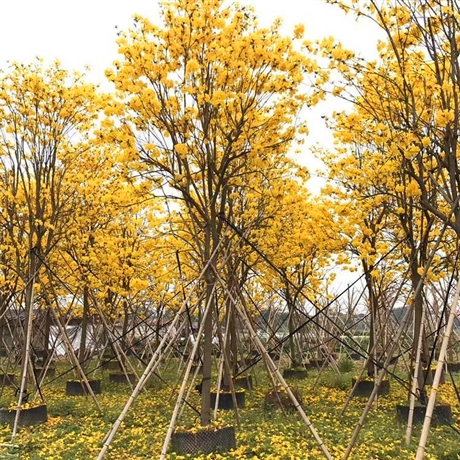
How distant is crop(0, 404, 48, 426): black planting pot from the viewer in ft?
24.6

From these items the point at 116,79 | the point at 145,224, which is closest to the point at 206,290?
the point at 116,79

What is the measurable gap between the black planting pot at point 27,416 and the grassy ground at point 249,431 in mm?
152

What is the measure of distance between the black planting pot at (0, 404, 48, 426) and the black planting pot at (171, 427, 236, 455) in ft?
9.61

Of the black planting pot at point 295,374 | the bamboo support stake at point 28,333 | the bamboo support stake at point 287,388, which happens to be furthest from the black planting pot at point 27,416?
the black planting pot at point 295,374

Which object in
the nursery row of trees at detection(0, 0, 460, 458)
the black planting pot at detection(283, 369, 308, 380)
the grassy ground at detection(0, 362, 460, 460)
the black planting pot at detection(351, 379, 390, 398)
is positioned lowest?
the grassy ground at detection(0, 362, 460, 460)

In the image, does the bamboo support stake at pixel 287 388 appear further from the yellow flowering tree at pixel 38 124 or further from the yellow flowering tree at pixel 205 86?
the yellow flowering tree at pixel 38 124

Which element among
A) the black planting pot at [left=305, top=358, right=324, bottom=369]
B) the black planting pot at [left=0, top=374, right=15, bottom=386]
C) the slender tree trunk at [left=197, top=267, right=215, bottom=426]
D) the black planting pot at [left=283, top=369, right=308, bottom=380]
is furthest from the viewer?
the black planting pot at [left=305, top=358, right=324, bottom=369]

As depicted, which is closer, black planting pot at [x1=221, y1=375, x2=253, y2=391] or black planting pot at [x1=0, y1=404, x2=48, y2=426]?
black planting pot at [x1=0, y1=404, x2=48, y2=426]

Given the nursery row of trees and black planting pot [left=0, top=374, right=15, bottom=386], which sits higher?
the nursery row of trees

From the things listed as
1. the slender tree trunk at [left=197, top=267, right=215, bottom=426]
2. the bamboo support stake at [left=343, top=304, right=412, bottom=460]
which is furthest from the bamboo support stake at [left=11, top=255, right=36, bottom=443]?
the bamboo support stake at [left=343, top=304, right=412, bottom=460]

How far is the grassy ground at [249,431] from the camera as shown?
19.0 ft

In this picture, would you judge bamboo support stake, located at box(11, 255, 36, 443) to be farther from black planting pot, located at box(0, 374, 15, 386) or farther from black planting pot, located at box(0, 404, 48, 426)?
black planting pot, located at box(0, 374, 15, 386)

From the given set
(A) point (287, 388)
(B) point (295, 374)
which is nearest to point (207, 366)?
(A) point (287, 388)

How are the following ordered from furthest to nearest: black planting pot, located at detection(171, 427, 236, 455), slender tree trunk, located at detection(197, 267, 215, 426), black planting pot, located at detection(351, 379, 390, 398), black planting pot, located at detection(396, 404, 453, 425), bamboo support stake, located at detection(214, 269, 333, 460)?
black planting pot, located at detection(351, 379, 390, 398) < black planting pot, located at detection(396, 404, 453, 425) < slender tree trunk, located at detection(197, 267, 215, 426) < black planting pot, located at detection(171, 427, 236, 455) < bamboo support stake, located at detection(214, 269, 333, 460)
